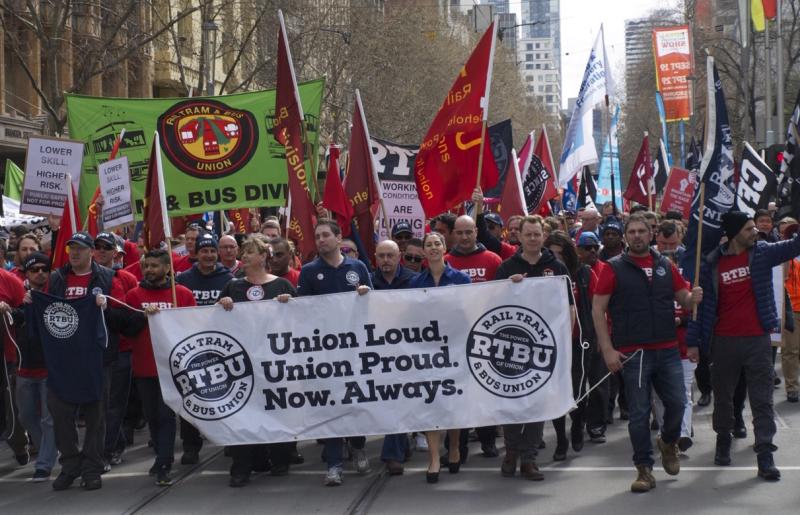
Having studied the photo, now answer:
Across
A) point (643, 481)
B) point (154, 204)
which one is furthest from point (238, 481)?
point (643, 481)

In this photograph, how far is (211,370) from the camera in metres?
9.20

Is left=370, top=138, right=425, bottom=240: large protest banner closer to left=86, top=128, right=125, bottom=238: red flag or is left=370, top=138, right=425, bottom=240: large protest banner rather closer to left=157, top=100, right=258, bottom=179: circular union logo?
left=157, top=100, right=258, bottom=179: circular union logo

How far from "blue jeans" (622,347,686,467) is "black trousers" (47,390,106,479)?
383 centimetres

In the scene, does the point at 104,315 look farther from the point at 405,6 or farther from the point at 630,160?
the point at 630,160

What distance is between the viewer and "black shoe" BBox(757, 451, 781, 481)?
861 cm

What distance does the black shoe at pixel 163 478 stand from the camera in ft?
30.0

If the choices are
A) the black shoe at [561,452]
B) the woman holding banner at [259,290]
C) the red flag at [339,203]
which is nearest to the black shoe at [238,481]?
the woman holding banner at [259,290]

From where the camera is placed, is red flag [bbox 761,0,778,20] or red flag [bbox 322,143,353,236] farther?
red flag [bbox 761,0,778,20]

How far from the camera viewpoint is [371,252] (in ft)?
38.8

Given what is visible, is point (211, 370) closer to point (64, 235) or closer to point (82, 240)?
point (82, 240)

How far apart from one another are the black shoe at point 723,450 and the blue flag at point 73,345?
4574 millimetres

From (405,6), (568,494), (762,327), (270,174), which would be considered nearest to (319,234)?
(568,494)

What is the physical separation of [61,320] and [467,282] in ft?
9.87

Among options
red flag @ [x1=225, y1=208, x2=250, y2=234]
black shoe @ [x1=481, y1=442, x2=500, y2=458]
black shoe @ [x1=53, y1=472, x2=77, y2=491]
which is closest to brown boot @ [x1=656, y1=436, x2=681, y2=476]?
black shoe @ [x1=481, y1=442, x2=500, y2=458]
